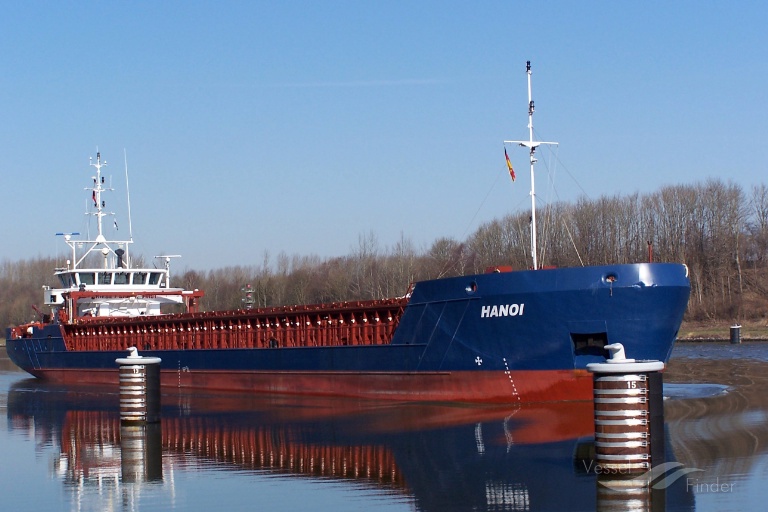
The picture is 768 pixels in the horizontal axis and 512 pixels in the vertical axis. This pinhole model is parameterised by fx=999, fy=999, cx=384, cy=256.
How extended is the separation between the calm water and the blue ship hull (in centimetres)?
60

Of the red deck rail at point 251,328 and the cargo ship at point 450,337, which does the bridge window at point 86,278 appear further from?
the cargo ship at point 450,337

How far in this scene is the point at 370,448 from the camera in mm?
16266

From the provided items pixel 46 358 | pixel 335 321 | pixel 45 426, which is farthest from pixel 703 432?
→ pixel 46 358

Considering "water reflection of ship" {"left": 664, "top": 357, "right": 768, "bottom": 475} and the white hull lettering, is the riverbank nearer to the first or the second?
"water reflection of ship" {"left": 664, "top": 357, "right": 768, "bottom": 475}

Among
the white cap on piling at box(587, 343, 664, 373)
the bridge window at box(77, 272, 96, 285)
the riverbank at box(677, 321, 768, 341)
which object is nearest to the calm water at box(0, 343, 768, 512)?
the white cap on piling at box(587, 343, 664, 373)

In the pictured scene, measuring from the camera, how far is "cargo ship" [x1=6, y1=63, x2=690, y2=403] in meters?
19.7

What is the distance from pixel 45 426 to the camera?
21859 mm

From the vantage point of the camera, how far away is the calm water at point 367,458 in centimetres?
1221

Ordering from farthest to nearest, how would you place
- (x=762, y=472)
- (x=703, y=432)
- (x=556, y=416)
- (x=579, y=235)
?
(x=579, y=235), (x=556, y=416), (x=703, y=432), (x=762, y=472)

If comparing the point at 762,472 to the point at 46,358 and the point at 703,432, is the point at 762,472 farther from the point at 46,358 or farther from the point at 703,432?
the point at 46,358

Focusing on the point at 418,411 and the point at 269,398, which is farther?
the point at 269,398

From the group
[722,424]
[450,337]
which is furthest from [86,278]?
[722,424]

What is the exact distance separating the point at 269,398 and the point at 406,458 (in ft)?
38.1

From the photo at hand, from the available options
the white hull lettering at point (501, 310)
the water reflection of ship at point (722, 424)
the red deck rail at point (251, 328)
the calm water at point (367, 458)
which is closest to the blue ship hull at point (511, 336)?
the white hull lettering at point (501, 310)
